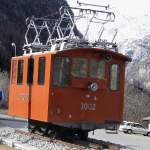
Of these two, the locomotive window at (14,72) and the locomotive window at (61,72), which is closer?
the locomotive window at (61,72)

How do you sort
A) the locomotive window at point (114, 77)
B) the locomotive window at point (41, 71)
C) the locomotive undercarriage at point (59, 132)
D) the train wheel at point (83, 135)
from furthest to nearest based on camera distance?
the train wheel at point (83, 135), the locomotive undercarriage at point (59, 132), the locomotive window at point (114, 77), the locomotive window at point (41, 71)

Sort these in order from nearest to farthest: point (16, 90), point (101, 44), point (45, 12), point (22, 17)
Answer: point (101, 44), point (16, 90), point (22, 17), point (45, 12)

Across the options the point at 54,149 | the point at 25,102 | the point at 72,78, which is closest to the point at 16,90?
the point at 25,102

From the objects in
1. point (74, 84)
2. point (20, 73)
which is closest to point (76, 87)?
point (74, 84)

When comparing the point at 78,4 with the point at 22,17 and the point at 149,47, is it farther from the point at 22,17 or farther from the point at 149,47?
the point at 149,47

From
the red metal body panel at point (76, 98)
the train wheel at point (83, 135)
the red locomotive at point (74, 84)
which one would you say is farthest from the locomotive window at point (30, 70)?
the train wheel at point (83, 135)

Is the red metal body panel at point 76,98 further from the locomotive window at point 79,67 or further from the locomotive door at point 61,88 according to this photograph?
the locomotive window at point 79,67

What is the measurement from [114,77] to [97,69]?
2.34 ft

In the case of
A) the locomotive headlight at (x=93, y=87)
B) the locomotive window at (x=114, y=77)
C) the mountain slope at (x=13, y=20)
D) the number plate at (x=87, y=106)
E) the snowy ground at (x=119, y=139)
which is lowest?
the snowy ground at (x=119, y=139)

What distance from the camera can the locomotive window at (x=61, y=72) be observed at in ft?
62.0

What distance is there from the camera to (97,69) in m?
19.7

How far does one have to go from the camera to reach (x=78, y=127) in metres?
19.2

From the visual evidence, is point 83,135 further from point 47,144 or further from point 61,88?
point 47,144

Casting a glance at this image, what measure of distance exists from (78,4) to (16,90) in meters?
4.27
